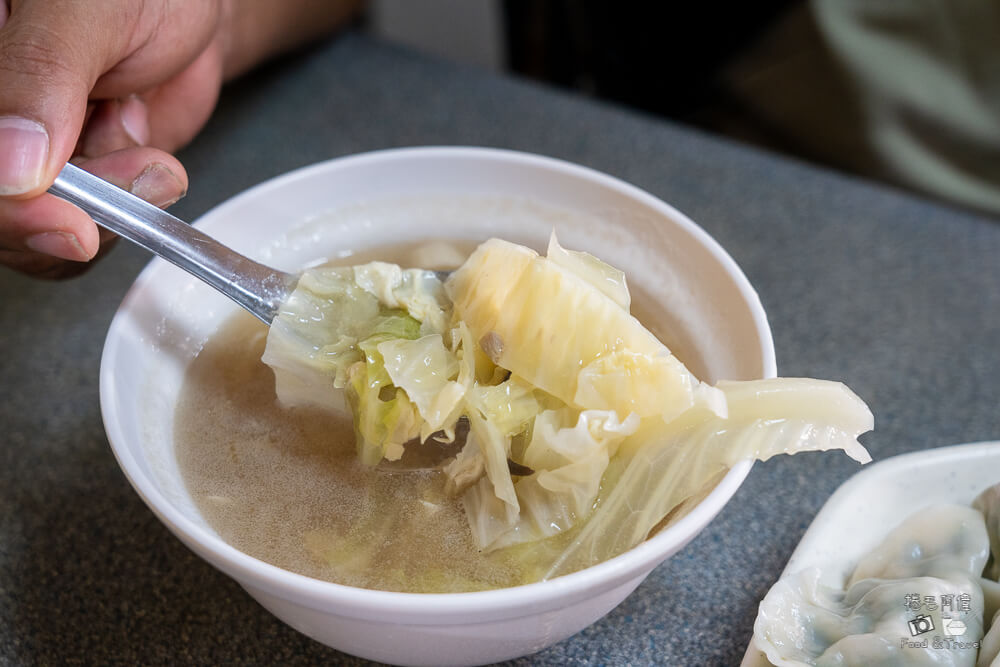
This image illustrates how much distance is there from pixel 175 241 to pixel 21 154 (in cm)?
18

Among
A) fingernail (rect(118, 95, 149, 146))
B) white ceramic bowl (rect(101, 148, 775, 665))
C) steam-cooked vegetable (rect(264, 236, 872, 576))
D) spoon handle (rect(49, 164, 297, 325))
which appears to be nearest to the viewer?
white ceramic bowl (rect(101, 148, 775, 665))

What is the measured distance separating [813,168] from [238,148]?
115 cm

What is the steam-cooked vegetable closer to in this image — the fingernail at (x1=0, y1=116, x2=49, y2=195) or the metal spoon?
the metal spoon

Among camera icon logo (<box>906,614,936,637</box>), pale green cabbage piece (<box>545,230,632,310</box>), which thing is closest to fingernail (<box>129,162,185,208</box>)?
pale green cabbage piece (<box>545,230,632,310</box>)

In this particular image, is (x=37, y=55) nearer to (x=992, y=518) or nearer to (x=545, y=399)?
(x=545, y=399)

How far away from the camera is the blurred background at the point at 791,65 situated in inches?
78.0

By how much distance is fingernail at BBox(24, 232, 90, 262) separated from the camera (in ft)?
3.10

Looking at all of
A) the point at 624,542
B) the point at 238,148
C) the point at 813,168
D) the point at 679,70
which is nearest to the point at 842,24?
the point at 813,168

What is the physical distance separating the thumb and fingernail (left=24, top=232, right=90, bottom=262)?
101 millimetres

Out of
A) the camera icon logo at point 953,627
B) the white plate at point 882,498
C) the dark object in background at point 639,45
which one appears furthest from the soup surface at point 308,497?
the dark object in background at point 639,45

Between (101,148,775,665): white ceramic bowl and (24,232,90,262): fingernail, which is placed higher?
(24,232,90,262): fingernail

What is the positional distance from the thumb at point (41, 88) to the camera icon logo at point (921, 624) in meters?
0.93

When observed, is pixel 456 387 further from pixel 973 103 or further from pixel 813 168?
pixel 973 103

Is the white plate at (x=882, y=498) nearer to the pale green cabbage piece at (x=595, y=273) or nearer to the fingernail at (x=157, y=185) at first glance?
the pale green cabbage piece at (x=595, y=273)
